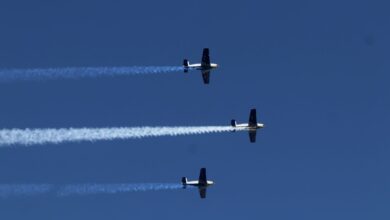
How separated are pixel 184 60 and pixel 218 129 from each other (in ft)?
36.7

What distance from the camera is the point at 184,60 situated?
648 feet

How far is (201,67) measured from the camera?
655ft

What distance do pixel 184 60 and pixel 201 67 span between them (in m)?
3.31

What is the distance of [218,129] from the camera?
194m
